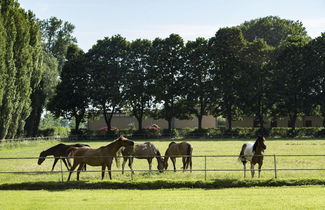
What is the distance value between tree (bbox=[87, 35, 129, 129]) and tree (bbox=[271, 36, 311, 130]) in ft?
75.0

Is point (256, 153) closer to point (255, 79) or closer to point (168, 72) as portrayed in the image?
point (255, 79)

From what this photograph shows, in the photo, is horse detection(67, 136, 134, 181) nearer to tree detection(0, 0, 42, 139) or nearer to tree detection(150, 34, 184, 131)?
tree detection(0, 0, 42, 139)

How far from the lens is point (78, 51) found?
80062mm

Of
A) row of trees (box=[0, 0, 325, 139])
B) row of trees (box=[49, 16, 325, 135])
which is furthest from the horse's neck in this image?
row of trees (box=[49, 16, 325, 135])

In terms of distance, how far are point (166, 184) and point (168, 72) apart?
5641 centimetres

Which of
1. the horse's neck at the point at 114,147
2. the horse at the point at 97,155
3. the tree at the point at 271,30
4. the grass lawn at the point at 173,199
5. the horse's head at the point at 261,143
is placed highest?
the tree at the point at 271,30

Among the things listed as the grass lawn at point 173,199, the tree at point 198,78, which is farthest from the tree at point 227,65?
the grass lawn at point 173,199

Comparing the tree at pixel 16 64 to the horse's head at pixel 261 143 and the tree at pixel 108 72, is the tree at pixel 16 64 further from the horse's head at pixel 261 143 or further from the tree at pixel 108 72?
the horse's head at pixel 261 143

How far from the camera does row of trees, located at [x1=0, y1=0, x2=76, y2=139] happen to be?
50094 mm

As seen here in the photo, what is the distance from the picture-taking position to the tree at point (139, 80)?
244ft

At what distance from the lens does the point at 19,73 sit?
54719 millimetres

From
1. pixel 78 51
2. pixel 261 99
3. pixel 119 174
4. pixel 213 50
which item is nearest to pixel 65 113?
pixel 78 51

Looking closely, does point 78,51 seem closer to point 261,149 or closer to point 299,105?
point 299,105

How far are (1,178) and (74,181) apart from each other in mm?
3866
